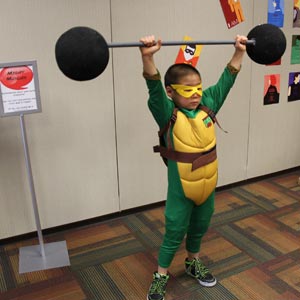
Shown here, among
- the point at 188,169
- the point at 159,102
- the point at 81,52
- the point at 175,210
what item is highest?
the point at 81,52

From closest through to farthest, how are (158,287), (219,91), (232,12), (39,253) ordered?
(219,91) → (158,287) → (39,253) → (232,12)

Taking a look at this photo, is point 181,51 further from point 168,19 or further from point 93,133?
point 93,133

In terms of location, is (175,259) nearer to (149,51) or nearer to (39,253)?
(39,253)

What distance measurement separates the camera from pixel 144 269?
228 centimetres

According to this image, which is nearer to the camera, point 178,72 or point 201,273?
point 178,72

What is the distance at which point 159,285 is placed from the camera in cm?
200

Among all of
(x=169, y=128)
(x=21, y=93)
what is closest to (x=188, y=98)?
(x=169, y=128)

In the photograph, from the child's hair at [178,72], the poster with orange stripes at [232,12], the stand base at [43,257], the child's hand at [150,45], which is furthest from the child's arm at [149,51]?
the poster with orange stripes at [232,12]

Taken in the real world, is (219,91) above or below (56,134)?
above

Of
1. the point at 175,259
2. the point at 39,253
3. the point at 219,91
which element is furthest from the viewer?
the point at 39,253

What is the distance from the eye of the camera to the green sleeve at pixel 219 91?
6.15 feet

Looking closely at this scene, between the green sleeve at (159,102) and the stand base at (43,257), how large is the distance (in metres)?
1.15

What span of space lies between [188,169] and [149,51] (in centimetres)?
56

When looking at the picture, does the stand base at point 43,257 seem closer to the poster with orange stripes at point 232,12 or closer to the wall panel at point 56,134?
the wall panel at point 56,134
